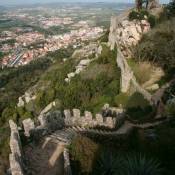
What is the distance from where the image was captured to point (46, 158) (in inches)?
514

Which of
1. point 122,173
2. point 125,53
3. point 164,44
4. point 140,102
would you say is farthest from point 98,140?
point 125,53

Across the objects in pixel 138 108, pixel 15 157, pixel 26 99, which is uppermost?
pixel 15 157

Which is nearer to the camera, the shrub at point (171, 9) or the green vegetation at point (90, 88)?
the green vegetation at point (90, 88)

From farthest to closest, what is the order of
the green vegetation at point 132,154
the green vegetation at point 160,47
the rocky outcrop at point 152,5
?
1. the rocky outcrop at point 152,5
2. the green vegetation at point 160,47
3. the green vegetation at point 132,154

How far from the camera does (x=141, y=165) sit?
10.8m

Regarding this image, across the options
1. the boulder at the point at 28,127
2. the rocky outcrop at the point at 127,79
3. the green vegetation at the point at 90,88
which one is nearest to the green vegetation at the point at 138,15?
the green vegetation at the point at 90,88

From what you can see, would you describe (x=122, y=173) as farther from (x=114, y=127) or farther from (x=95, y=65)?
(x=95, y=65)

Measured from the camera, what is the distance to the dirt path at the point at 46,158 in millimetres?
12219

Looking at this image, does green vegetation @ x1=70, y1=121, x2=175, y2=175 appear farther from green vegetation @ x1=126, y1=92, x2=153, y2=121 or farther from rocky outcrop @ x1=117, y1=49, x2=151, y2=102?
rocky outcrop @ x1=117, y1=49, x2=151, y2=102

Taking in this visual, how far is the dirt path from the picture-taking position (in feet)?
40.1

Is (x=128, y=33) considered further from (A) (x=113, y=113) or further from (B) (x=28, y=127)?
(B) (x=28, y=127)

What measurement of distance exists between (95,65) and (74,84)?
2.38 metres

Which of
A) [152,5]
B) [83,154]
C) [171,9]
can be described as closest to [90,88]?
[171,9]

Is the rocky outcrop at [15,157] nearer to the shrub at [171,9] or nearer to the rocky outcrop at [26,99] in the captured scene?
the shrub at [171,9]
